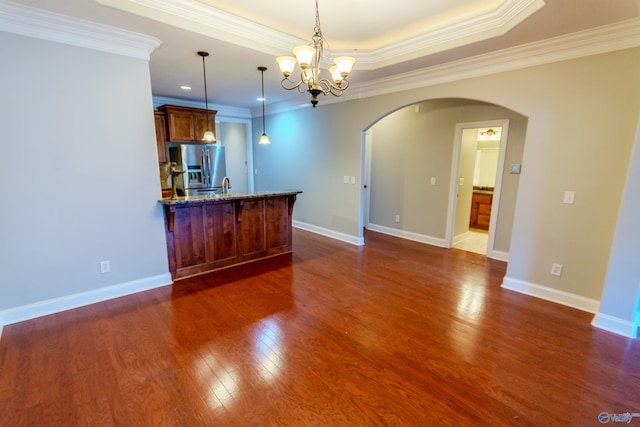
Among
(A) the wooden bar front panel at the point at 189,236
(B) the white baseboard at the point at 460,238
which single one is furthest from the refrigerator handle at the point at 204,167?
(B) the white baseboard at the point at 460,238

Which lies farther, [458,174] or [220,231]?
[458,174]

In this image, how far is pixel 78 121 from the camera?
2691mm

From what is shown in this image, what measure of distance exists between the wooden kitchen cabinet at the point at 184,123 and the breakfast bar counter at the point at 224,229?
2.44 meters

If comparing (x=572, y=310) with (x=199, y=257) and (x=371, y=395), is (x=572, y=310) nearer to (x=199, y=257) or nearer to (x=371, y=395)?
(x=371, y=395)

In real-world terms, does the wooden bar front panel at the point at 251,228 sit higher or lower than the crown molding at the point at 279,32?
lower

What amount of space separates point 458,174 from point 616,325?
9.16ft

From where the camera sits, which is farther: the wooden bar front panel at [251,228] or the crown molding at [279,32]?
the wooden bar front panel at [251,228]

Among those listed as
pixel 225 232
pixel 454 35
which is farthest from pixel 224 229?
pixel 454 35

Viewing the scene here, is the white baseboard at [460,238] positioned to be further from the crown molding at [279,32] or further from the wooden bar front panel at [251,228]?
the wooden bar front panel at [251,228]

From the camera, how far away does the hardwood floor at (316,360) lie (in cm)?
170

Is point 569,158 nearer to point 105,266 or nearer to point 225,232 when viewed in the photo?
point 225,232

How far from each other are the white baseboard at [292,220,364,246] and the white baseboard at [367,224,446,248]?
1.00 m

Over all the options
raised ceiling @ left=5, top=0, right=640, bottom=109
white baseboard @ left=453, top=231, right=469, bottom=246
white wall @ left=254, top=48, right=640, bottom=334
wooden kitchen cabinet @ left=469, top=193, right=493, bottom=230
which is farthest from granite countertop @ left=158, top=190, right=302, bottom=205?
wooden kitchen cabinet @ left=469, top=193, right=493, bottom=230

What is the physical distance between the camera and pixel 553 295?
10.2 ft
